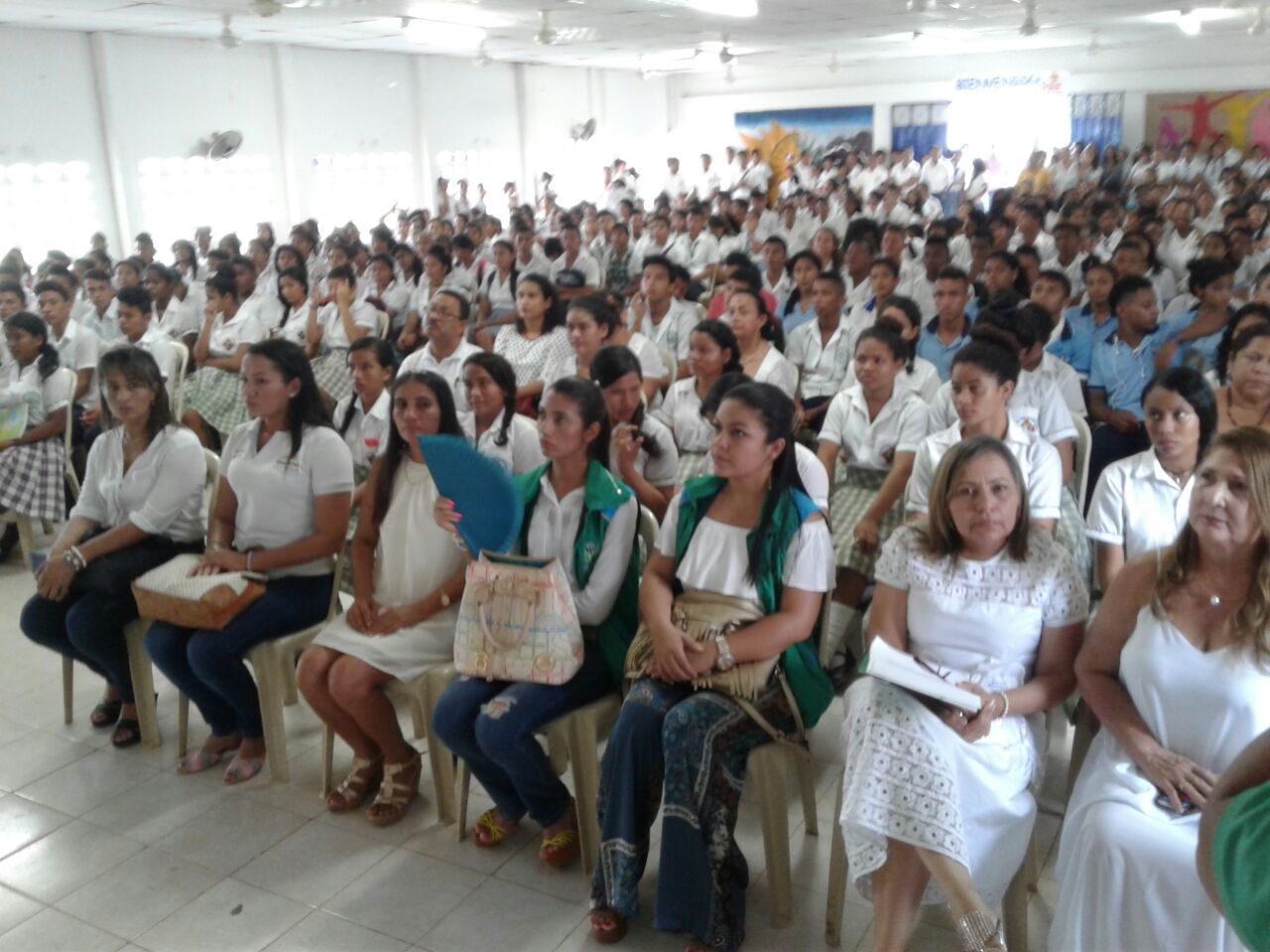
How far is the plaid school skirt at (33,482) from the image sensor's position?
4090 millimetres

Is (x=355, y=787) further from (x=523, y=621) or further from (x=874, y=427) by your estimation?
(x=874, y=427)

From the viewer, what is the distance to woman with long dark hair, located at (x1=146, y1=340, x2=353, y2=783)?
8.98 feet

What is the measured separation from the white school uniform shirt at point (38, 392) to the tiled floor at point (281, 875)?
5.80 ft

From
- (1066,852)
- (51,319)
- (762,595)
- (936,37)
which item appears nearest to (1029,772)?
(1066,852)

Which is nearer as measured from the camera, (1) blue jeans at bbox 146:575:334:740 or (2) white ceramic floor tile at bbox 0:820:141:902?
(2) white ceramic floor tile at bbox 0:820:141:902

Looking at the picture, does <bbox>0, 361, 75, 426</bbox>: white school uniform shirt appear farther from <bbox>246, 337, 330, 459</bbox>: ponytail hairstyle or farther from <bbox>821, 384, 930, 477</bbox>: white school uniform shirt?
<bbox>821, 384, 930, 477</bbox>: white school uniform shirt

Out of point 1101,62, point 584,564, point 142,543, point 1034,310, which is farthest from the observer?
point 1101,62

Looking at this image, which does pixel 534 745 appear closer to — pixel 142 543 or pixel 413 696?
pixel 413 696

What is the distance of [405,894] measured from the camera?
2.30 m

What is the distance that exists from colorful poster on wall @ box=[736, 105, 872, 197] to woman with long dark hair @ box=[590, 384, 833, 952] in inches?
588

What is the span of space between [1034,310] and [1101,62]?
42.2 ft

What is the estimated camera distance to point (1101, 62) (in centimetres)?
1442

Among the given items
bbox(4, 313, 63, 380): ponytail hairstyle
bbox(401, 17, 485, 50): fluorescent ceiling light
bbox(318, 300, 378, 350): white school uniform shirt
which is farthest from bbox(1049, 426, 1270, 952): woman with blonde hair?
bbox(401, 17, 485, 50): fluorescent ceiling light

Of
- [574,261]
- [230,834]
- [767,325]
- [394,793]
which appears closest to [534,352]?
[767,325]
